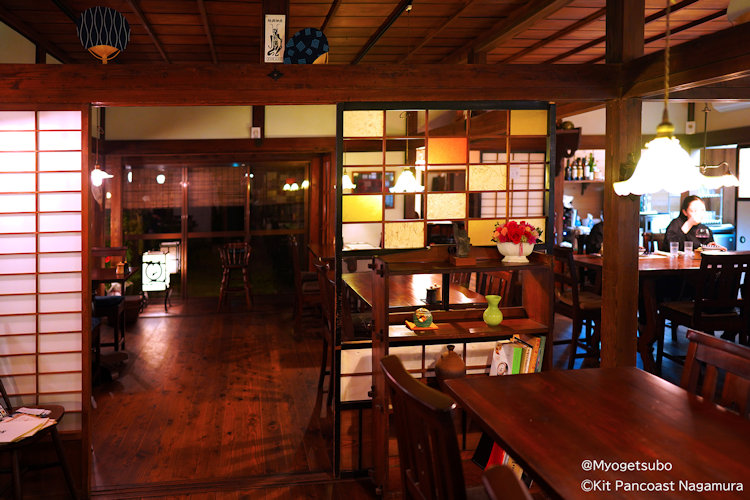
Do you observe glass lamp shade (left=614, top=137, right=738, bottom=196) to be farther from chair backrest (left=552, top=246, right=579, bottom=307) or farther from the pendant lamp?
chair backrest (left=552, top=246, right=579, bottom=307)

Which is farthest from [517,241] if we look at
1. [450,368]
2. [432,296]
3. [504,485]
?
[504,485]

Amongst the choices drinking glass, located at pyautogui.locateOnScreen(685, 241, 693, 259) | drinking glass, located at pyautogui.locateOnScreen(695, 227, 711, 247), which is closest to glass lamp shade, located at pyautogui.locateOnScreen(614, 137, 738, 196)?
drinking glass, located at pyautogui.locateOnScreen(685, 241, 693, 259)

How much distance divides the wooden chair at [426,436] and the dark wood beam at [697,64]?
7.27 ft

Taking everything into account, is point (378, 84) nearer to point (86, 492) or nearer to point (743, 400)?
point (743, 400)

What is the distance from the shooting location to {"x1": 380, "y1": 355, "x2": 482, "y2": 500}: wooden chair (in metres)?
1.58

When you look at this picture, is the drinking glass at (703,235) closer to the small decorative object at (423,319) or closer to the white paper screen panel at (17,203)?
the small decorative object at (423,319)

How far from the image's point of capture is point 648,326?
16.8 feet

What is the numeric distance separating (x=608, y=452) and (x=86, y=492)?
274 cm

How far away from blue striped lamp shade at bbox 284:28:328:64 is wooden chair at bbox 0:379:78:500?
2.35 metres

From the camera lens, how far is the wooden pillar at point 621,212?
140 inches

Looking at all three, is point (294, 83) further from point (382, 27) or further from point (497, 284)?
point (497, 284)

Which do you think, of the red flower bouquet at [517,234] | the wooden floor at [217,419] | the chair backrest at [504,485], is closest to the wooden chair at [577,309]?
the wooden floor at [217,419]

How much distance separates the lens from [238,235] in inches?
366

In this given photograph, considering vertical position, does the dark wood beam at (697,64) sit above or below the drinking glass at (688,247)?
above
